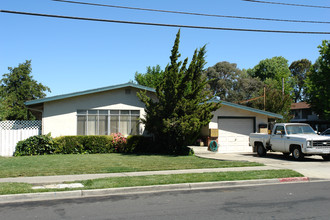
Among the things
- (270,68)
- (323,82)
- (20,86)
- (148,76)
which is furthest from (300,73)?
(20,86)

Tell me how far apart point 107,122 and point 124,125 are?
1.06 metres

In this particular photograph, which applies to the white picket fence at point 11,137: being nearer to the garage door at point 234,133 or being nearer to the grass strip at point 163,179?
the grass strip at point 163,179

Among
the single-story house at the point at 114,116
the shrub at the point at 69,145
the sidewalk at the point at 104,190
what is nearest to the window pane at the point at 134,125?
the single-story house at the point at 114,116

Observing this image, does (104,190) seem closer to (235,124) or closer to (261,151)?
(261,151)

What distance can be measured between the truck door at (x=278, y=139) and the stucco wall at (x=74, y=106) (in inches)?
310

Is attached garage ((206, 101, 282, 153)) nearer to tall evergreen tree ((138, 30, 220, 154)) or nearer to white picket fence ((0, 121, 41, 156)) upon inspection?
tall evergreen tree ((138, 30, 220, 154))

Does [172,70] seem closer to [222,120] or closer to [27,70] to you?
[222,120]

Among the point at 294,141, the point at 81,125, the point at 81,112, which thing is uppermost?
the point at 81,112

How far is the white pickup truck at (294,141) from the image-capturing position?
1591 centimetres

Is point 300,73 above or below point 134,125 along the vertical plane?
above

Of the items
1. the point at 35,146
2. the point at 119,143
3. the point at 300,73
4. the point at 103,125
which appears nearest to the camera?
the point at 35,146

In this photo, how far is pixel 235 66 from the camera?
6869 centimetres

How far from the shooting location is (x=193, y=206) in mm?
7441

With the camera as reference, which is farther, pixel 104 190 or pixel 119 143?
pixel 119 143
